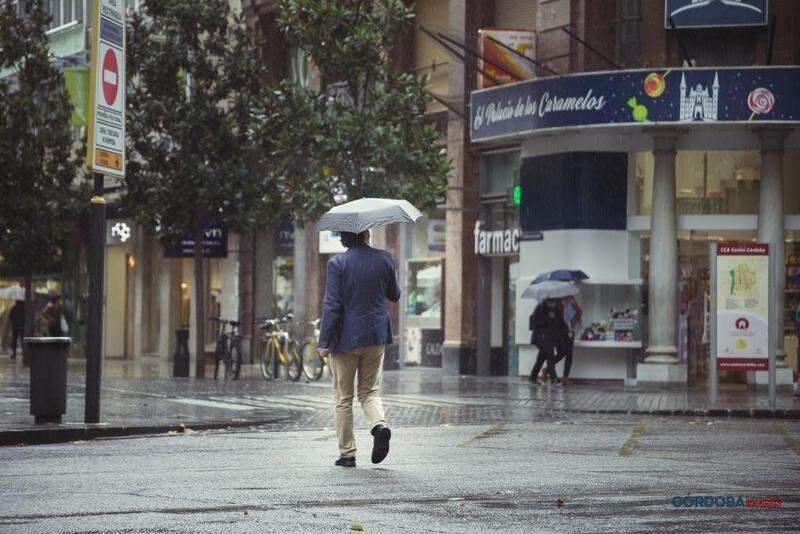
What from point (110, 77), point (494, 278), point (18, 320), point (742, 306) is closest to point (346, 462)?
point (110, 77)

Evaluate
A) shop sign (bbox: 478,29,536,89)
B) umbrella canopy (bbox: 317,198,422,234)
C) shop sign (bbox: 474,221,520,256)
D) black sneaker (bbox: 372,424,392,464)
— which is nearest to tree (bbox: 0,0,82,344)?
shop sign (bbox: 474,221,520,256)

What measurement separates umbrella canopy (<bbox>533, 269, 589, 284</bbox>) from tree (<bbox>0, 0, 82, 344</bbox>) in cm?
1304

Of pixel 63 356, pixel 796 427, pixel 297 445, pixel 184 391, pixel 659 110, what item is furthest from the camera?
pixel 659 110

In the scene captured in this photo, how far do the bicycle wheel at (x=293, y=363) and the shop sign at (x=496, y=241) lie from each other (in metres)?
4.32

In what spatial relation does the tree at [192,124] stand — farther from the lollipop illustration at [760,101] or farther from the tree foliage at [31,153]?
the lollipop illustration at [760,101]

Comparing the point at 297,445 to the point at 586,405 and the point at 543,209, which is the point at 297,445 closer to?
the point at 586,405

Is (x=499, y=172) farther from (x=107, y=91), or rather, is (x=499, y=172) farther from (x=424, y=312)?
(x=107, y=91)

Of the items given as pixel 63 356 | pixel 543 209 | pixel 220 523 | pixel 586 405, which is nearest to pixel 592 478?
pixel 220 523

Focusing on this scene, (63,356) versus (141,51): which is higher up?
(141,51)

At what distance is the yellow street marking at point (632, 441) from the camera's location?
14205mm

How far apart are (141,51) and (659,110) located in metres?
9.55

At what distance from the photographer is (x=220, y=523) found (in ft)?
29.3

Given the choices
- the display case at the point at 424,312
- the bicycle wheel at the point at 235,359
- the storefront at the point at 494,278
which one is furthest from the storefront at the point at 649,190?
the bicycle wheel at the point at 235,359

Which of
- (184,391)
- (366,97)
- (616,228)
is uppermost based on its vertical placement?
(366,97)
